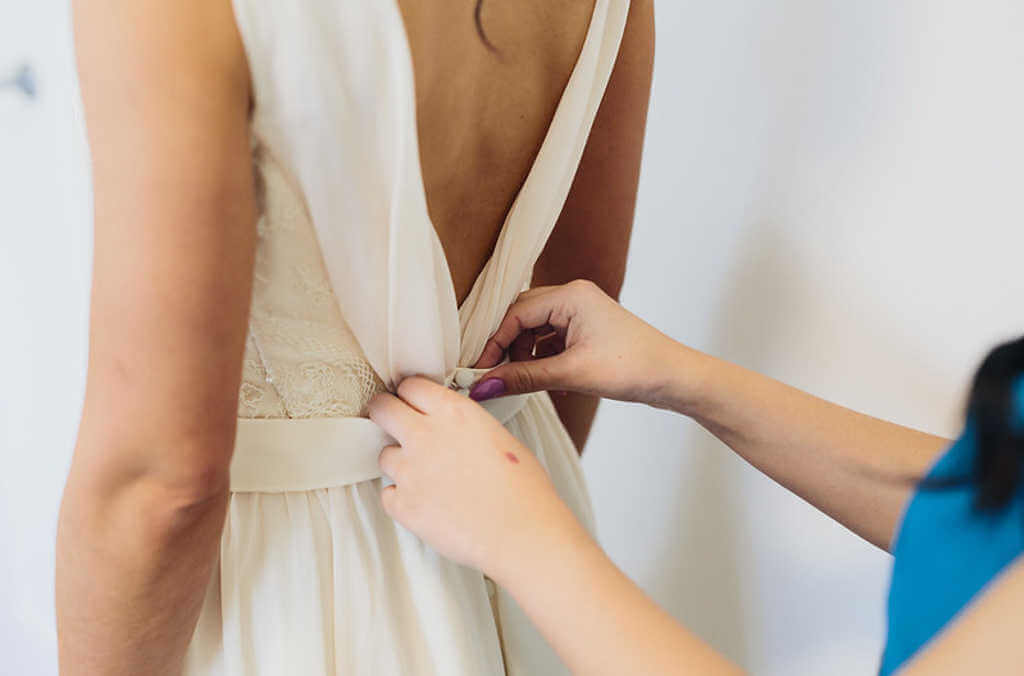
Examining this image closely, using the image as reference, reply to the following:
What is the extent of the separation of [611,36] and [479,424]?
0.34 metres

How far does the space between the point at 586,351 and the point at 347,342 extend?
22 cm

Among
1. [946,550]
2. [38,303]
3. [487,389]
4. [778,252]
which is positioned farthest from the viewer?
[778,252]

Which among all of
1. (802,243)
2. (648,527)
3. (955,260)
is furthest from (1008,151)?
(648,527)

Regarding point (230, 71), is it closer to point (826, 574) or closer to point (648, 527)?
point (826, 574)

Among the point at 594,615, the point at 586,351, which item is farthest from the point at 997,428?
the point at 586,351

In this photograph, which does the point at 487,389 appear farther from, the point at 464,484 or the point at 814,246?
the point at 814,246

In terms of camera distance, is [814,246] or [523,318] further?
[814,246]

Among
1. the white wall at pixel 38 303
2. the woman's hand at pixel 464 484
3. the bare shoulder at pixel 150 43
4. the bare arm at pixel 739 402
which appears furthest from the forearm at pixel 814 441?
the white wall at pixel 38 303

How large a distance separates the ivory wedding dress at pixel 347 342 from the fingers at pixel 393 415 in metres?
0.01

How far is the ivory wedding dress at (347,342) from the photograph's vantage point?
54cm

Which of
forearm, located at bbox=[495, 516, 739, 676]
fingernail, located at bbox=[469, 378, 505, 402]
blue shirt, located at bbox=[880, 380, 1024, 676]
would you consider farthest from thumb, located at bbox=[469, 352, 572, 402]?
blue shirt, located at bbox=[880, 380, 1024, 676]

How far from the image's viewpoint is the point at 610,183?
0.96 meters

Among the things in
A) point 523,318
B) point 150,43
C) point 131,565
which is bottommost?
point 131,565

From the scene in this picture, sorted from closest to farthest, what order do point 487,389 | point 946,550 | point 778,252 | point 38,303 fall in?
1. point 946,550
2. point 487,389
3. point 38,303
4. point 778,252
